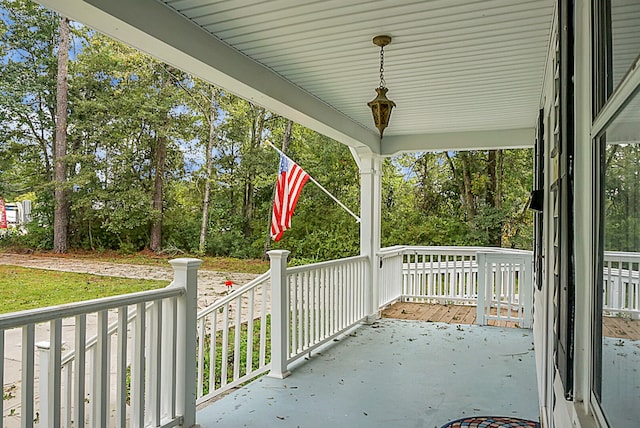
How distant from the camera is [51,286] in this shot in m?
10.8

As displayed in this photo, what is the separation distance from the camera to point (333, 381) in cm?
404

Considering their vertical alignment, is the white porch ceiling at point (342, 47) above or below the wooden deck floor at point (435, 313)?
above

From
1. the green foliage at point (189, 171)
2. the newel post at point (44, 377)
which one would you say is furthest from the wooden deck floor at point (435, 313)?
the green foliage at point (189, 171)

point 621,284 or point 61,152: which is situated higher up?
point 61,152

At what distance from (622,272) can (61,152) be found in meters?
13.2

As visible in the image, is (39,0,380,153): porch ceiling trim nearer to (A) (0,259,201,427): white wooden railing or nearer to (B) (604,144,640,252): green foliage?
(A) (0,259,201,427): white wooden railing

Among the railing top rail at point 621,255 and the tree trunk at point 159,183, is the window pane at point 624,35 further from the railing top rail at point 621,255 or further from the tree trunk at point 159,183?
the tree trunk at point 159,183

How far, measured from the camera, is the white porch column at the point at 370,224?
20.9 feet

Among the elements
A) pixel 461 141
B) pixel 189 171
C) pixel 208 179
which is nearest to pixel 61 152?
pixel 189 171

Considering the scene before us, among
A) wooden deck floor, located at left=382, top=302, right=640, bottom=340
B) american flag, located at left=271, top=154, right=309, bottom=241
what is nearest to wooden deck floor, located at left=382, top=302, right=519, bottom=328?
wooden deck floor, located at left=382, top=302, right=640, bottom=340

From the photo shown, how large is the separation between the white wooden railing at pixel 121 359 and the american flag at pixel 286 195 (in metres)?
2.71

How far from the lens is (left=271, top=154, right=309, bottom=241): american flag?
568 cm

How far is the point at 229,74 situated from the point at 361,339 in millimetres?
3310

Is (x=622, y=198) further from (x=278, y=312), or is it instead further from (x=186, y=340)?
(x=278, y=312)
